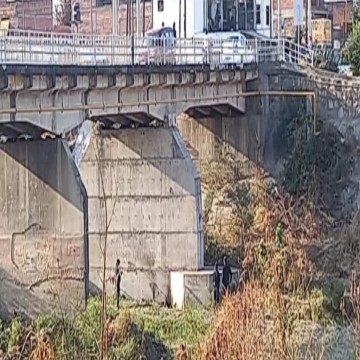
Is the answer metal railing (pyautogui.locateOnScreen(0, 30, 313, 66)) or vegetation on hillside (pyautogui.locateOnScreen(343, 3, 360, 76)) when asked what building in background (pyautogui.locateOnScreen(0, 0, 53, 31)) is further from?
vegetation on hillside (pyautogui.locateOnScreen(343, 3, 360, 76))

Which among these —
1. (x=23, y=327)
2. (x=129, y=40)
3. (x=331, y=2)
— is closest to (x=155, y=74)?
(x=129, y=40)

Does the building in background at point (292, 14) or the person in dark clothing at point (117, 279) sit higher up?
the building in background at point (292, 14)

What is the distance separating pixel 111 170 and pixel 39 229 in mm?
5905

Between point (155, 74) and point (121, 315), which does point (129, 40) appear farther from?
point (121, 315)

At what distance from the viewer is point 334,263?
33.4 m

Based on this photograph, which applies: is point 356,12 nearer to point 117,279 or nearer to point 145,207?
point 145,207

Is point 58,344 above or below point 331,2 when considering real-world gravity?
below

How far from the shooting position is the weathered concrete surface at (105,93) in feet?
82.9

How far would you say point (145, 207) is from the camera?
109ft

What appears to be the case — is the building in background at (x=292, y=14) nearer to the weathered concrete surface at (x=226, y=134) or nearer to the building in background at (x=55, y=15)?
the building in background at (x=55, y=15)

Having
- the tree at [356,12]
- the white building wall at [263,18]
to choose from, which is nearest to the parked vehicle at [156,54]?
the tree at [356,12]

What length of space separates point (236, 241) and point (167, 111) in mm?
5489

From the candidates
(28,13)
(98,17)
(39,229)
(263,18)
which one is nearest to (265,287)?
(39,229)

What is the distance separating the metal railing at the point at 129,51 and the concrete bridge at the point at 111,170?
0.64 metres
